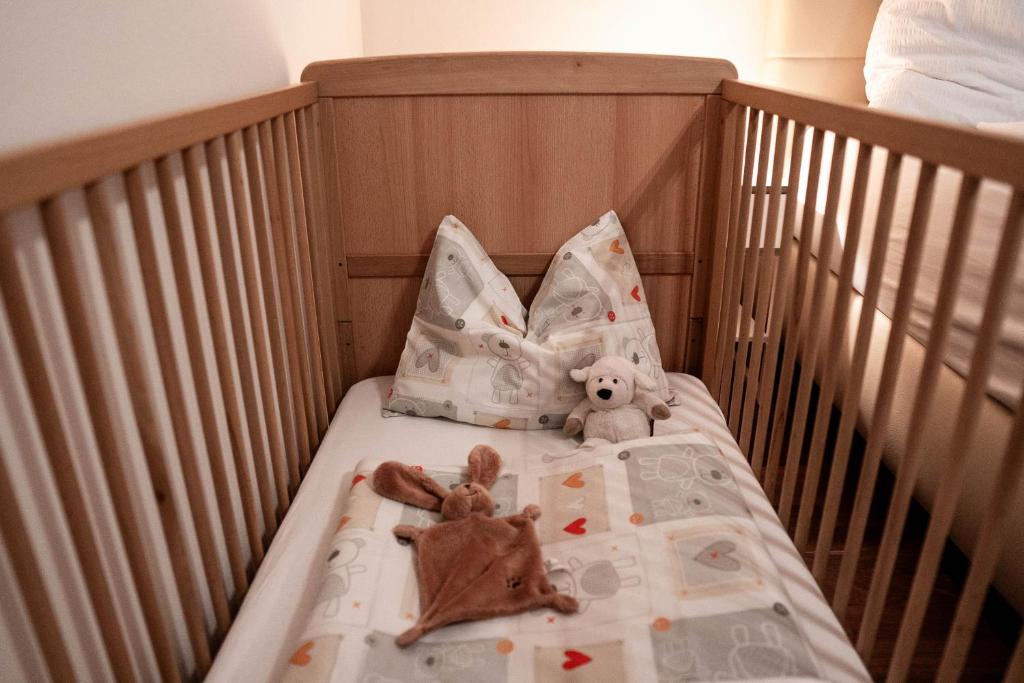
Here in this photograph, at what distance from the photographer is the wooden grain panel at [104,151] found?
0.62 m

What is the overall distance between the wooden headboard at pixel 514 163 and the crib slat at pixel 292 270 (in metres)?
0.24

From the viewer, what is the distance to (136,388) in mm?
833

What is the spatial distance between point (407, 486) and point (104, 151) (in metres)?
0.71

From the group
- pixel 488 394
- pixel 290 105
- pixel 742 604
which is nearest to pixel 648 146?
pixel 488 394

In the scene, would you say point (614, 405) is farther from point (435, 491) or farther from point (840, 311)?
point (840, 311)

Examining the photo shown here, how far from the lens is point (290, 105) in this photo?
1374 millimetres

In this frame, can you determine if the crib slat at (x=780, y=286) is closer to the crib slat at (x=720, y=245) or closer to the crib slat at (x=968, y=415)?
the crib slat at (x=720, y=245)

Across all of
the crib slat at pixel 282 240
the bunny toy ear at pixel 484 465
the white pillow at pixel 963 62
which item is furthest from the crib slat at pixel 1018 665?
the white pillow at pixel 963 62

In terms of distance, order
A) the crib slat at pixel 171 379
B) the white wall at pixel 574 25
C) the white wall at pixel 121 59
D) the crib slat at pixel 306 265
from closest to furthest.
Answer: the white wall at pixel 121 59 < the crib slat at pixel 171 379 < the crib slat at pixel 306 265 < the white wall at pixel 574 25

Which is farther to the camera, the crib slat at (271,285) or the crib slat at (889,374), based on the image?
the crib slat at (271,285)

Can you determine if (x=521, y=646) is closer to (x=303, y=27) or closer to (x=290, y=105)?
(x=290, y=105)

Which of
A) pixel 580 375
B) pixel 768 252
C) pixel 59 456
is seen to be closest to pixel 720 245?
pixel 768 252

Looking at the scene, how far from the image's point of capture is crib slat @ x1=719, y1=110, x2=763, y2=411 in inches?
58.1

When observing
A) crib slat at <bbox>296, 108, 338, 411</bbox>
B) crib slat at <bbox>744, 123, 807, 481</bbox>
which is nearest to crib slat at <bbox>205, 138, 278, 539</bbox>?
crib slat at <bbox>296, 108, 338, 411</bbox>
